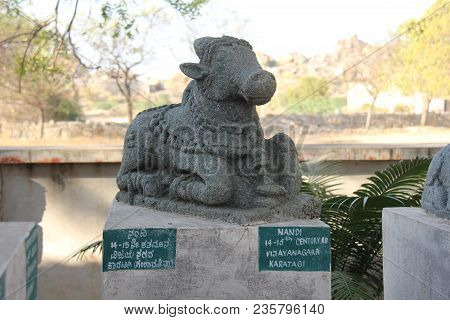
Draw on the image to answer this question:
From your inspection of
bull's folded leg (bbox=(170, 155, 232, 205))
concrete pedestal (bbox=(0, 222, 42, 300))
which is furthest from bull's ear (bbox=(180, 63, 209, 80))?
concrete pedestal (bbox=(0, 222, 42, 300))

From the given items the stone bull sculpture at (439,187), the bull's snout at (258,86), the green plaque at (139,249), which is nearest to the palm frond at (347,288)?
the stone bull sculpture at (439,187)

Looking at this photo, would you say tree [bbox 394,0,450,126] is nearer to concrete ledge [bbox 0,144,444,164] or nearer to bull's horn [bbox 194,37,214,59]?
concrete ledge [bbox 0,144,444,164]

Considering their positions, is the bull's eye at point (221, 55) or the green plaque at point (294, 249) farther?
the bull's eye at point (221, 55)

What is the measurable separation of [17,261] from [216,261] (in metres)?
1.35

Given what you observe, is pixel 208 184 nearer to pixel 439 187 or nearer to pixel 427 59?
pixel 439 187

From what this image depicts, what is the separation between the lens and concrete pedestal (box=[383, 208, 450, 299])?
3633 mm

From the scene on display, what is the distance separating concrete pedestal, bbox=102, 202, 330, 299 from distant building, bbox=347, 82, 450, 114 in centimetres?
1774

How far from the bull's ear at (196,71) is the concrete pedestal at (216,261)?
976 millimetres

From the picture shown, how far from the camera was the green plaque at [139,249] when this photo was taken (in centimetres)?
329

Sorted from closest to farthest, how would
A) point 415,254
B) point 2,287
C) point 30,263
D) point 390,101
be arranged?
point 2,287 < point 415,254 < point 30,263 < point 390,101

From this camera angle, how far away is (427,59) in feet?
55.7

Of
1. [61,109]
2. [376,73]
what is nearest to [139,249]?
[61,109]

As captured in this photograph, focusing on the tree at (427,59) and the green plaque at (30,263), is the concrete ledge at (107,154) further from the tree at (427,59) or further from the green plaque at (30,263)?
the tree at (427,59)

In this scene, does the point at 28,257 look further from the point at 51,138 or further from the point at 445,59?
the point at 445,59
